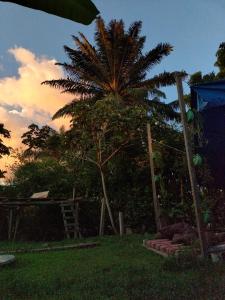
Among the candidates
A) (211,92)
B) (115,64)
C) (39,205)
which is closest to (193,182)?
(211,92)

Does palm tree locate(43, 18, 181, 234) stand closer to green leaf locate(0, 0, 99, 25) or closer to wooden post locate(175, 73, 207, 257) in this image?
wooden post locate(175, 73, 207, 257)

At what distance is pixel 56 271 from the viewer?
8203 mm

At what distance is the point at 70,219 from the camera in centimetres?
1728

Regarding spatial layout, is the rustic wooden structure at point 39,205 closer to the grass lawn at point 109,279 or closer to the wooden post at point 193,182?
the grass lawn at point 109,279

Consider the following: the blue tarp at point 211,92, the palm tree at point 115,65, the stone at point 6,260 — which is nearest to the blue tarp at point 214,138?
the blue tarp at point 211,92

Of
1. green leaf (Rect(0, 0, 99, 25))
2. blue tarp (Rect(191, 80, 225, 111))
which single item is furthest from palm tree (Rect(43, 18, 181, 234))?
green leaf (Rect(0, 0, 99, 25))

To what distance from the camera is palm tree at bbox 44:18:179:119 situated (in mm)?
28781

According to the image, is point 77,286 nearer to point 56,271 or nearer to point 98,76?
point 56,271

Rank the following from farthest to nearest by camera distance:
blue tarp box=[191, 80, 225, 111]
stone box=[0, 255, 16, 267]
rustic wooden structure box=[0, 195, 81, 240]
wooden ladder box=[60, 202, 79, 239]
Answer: wooden ladder box=[60, 202, 79, 239]
rustic wooden structure box=[0, 195, 81, 240]
blue tarp box=[191, 80, 225, 111]
stone box=[0, 255, 16, 267]

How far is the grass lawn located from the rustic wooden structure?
20.5 ft

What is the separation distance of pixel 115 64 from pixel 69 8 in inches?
1044

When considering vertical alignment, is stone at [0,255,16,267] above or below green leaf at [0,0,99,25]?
below

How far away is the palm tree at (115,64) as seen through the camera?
28.8 metres

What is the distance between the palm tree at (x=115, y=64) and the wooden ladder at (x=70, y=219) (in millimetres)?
12383
